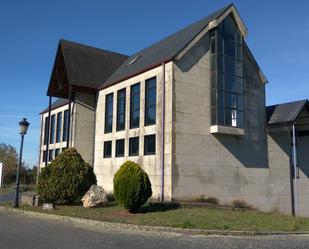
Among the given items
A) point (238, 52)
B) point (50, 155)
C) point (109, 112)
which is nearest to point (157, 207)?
point (109, 112)

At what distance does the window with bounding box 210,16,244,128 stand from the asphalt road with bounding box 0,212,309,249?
1091 cm

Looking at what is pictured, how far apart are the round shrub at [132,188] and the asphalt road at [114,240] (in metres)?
3.03

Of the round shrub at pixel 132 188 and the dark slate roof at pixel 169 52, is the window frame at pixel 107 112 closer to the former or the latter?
the dark slate roof at pixel 169 52

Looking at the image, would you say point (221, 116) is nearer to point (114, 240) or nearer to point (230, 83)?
point (230, 83)

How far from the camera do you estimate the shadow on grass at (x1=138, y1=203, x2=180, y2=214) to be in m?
17.7

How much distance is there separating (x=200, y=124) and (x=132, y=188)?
23.8ft

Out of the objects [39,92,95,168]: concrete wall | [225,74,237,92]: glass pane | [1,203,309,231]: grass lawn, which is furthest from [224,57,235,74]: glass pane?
[39,92,95,168]: concrete wall

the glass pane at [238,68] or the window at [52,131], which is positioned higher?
the glass pane at [238,68]

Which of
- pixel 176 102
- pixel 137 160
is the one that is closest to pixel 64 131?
pixel 137 160

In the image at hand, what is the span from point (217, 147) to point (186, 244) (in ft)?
39.1

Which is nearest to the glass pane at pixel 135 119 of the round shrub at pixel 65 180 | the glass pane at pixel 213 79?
the round shrub at pixel 65 180

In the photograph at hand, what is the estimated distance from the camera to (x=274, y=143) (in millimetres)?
26016

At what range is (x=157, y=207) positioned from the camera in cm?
1867

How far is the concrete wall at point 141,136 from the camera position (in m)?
21.4
